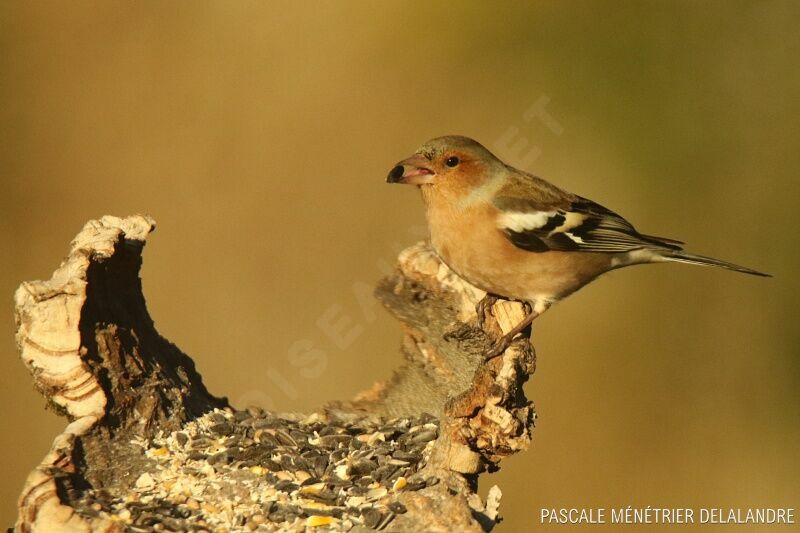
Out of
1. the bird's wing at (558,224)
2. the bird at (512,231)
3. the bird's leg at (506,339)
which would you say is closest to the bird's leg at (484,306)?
the bird at (512,231)

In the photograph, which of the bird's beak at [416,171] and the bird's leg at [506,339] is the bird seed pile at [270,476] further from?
Result: the bird's beak at [416,171]

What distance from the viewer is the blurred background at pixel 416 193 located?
25.7 feet

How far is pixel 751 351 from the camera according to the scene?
309 inches

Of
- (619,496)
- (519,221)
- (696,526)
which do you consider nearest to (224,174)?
(519,221)

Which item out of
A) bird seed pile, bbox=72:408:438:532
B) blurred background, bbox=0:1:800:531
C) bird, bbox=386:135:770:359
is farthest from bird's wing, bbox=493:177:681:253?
blurred background, bbox=0:1:800:531

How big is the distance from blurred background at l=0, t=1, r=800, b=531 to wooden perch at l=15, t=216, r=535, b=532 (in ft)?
9.55

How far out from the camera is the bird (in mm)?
5398

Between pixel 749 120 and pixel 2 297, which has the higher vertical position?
pixel 749 120

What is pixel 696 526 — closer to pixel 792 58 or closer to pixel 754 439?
pixel 754 439

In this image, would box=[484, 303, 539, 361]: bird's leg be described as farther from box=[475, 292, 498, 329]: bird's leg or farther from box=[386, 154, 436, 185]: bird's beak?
box=[386, 154, 436, 185]: bird's beak

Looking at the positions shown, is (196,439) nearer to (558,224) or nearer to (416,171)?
(416,171)

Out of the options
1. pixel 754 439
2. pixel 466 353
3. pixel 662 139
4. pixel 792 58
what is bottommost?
pixel 466 353

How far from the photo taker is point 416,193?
8586 mm

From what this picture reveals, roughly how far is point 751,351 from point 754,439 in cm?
76
